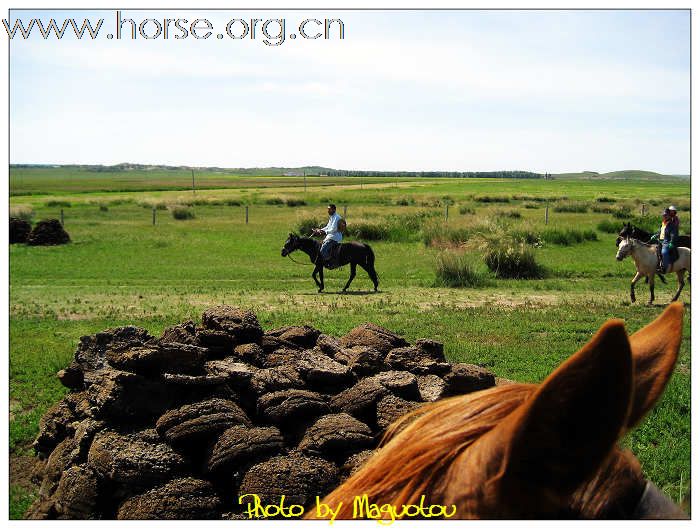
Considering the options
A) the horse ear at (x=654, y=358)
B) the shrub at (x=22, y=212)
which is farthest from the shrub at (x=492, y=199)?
the horse ear at (x=654, y=358)

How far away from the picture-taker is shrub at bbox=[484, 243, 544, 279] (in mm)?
16906

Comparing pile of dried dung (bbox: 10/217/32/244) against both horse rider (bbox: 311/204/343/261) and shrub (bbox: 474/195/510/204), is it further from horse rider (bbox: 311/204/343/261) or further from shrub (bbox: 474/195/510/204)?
shrub (bbox: 474/195/510/204)

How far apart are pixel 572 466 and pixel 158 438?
14.0 feet

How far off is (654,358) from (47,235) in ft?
84.6

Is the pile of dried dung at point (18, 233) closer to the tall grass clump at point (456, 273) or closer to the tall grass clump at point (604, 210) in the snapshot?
the tall grass clump at point (456, 273)

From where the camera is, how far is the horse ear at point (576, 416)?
717mm

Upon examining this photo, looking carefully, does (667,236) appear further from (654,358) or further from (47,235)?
(47,235)

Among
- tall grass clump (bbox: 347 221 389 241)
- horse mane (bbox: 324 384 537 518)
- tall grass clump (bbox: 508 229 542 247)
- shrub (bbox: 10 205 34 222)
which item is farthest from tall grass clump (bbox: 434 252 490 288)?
shrub (bbox: 10 205 34 222)

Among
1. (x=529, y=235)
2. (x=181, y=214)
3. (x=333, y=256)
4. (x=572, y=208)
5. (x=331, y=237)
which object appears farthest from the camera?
(x=572, y=208)

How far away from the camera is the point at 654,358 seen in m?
1.03

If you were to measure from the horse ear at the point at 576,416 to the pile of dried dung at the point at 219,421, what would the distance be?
12.1 ft

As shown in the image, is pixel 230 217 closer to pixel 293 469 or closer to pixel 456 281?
pixel 456 281

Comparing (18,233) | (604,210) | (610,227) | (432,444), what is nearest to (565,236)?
(610,227)

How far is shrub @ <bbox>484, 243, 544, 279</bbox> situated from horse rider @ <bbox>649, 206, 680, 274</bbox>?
342 centimetres
